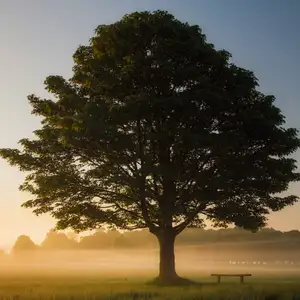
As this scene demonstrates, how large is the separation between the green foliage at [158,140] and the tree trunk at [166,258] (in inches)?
27.1

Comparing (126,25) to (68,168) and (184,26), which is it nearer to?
(184,26)

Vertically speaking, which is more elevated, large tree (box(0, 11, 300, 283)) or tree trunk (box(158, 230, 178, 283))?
large tree (box(0, 11, 300, 283))

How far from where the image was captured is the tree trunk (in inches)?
1400

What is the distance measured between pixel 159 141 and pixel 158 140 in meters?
0.24

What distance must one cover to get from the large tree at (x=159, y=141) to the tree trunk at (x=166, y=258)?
0.23ft

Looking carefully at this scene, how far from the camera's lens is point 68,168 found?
36781 mm

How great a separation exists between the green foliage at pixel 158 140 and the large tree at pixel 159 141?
0.08 meters

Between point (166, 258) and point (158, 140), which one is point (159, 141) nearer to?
point (158, 140)

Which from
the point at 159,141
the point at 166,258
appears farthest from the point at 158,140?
the point at 166,258

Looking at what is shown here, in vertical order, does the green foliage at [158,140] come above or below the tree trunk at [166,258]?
above

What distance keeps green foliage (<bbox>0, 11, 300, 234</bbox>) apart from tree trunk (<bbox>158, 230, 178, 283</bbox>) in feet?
2.26

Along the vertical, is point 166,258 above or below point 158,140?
below

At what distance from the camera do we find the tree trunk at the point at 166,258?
35562 mm

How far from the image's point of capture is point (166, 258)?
3638 centimetres
